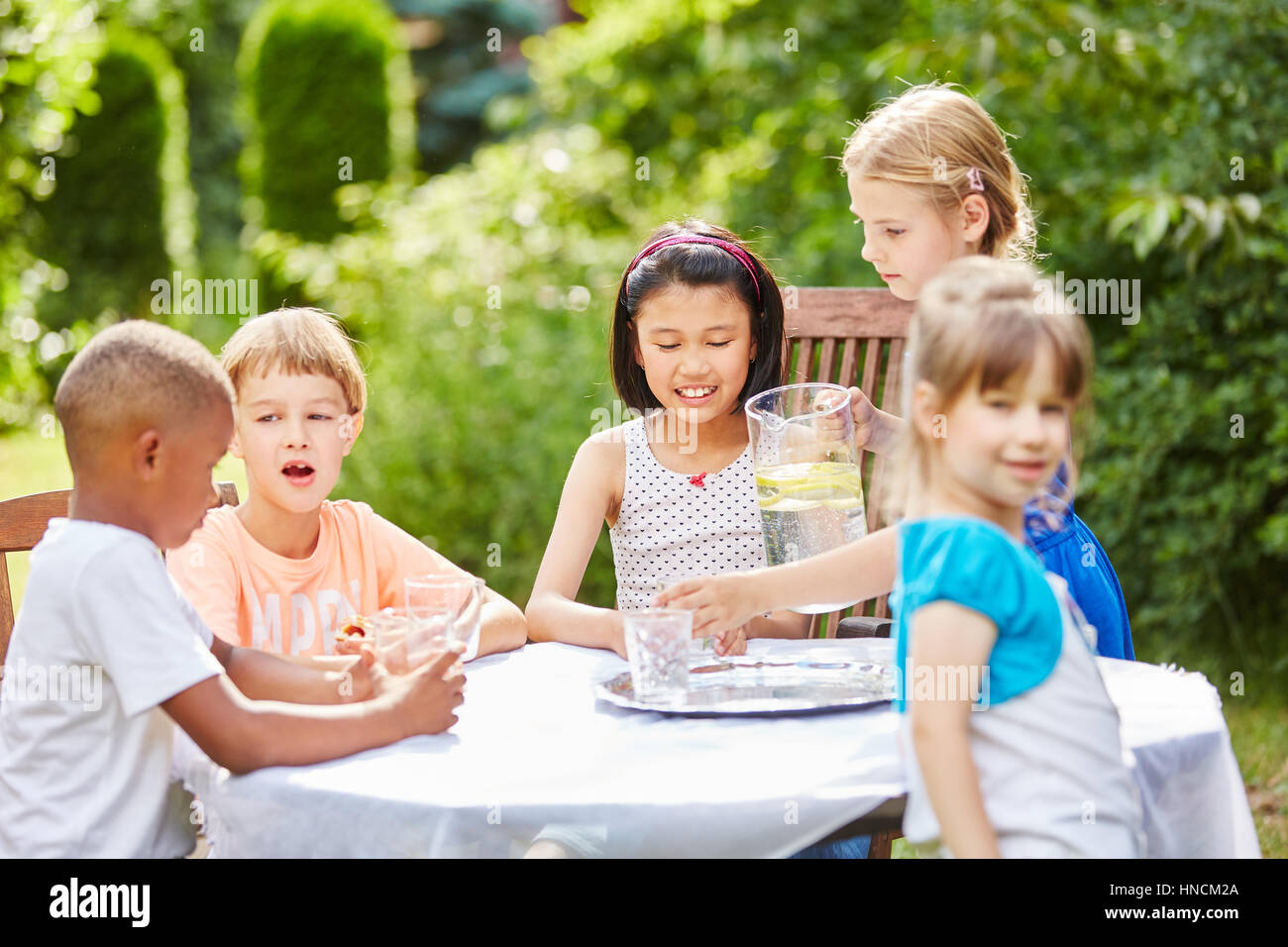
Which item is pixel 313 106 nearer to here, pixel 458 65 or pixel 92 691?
pixel 458 65

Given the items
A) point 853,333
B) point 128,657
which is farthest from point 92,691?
point 853,333

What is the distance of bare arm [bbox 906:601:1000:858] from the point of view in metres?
1.48

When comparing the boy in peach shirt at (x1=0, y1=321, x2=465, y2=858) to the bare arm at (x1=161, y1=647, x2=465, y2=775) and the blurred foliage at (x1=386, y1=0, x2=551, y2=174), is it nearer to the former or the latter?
the bare arm at (x1=161, y1=647, x2=465, y2=775)

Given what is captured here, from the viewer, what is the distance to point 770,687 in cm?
200

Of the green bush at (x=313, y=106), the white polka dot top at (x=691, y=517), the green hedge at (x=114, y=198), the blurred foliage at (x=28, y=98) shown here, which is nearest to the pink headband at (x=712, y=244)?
the white polka dot top at (x=691, y=517)

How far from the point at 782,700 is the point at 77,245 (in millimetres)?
11421

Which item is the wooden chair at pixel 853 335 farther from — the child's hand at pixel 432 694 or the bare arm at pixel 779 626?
the child's hand at pixel 432 694

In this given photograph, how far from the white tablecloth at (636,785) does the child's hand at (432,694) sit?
2 centimetres

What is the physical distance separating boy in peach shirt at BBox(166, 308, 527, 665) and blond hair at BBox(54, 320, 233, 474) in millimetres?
589

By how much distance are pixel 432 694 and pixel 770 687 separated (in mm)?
521

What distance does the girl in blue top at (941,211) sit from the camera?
2.47 metres

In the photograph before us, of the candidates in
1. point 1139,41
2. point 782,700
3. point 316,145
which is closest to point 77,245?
point 316,145

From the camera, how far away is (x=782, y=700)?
1.90m
